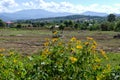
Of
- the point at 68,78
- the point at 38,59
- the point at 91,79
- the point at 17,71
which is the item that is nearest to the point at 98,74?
the point at 91,79

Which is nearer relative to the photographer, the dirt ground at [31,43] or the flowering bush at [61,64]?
the flowering bush at [61,64]

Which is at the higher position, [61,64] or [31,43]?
[61,64]

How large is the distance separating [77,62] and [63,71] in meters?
0.25

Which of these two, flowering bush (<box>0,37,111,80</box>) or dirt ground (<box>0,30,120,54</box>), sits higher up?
flowering bush (<box>0,37,111,80</box>)

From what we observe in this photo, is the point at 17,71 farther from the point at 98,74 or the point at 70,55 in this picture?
the point at 98,74

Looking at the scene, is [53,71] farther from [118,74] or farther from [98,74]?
[118,74]

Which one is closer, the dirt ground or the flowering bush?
the flowering bush

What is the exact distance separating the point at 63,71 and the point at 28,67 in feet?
1.77

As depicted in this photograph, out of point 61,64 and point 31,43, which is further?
point 31,43

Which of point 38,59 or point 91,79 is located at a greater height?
point 38,59

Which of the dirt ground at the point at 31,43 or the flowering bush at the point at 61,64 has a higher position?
the flowering bush at the point at 61,64

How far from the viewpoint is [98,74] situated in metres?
4.83

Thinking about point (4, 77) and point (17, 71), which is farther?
point (17, 71)

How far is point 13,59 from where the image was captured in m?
4.87
